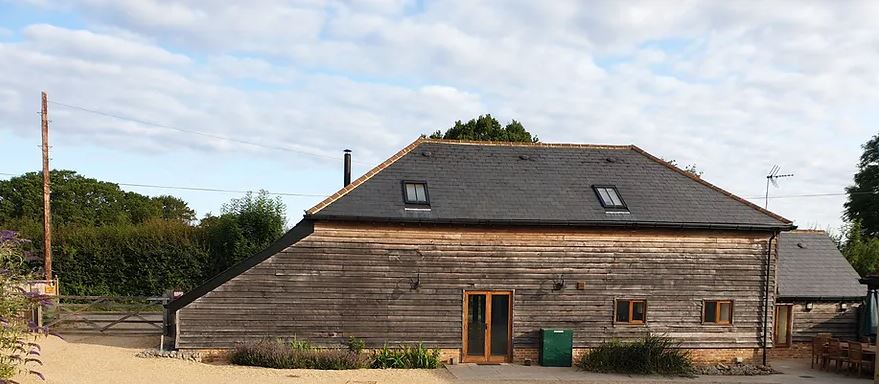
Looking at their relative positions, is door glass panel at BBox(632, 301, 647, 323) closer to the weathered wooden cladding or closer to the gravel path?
the weathered wooden cladding

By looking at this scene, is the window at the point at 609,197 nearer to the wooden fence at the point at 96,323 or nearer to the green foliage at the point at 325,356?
the green foliage at the point at 325,356

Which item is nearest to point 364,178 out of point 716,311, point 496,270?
point 496,270

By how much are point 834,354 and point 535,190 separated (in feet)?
29.0

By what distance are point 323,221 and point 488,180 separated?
4.76 meters

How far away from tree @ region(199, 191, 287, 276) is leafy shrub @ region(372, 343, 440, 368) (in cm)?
1321

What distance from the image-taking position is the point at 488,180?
17.1m

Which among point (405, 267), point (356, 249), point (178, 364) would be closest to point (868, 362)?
point (405, 267)

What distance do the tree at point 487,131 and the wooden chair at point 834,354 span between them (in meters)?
21.5

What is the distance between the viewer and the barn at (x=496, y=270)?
593 inches

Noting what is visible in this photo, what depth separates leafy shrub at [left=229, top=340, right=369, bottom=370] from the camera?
46.5ft

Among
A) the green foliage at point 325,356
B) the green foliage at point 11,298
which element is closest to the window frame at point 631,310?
the green foliage at point 325,356

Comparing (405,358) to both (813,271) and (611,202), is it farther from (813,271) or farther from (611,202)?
(813,271)

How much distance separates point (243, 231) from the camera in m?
26.8

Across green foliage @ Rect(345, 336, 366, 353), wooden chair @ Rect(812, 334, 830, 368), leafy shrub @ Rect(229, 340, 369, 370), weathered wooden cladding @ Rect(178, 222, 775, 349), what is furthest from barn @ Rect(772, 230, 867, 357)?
leafy shrub @ Rect(229, 340, 369, 370)
